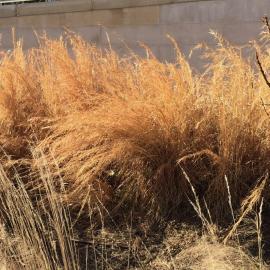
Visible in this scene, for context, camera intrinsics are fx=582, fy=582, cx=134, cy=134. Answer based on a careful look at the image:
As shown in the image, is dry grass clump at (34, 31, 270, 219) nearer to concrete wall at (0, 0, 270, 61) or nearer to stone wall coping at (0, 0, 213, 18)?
concrete wall at (0, 0, 270, 61)

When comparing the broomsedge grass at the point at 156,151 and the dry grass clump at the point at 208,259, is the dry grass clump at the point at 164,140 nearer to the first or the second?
the broomsedge grass at the point at 156,151

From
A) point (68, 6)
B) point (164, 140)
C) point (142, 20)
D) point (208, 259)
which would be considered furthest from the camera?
point (68, 6)

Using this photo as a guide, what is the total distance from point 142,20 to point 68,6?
1592 mm

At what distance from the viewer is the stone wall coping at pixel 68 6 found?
9055mm

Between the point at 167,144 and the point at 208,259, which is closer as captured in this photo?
the point at 208,259

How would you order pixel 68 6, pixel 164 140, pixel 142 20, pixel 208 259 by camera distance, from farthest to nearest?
1. pixel 68 6
2. pixel 142 20
3. pixel 164 140
4. pixel 208 259

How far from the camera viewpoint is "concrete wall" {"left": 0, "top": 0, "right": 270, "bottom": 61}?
7.91 meters

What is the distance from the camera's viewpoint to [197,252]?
3094 mm

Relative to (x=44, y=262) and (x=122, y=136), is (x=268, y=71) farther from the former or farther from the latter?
(x=44, y=262)

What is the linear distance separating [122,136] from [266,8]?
472 cm

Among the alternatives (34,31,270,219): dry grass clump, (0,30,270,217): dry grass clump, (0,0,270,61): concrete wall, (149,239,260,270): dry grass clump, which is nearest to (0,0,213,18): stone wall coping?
(0,0,270,61): concrete wall

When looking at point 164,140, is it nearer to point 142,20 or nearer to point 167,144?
point 167,144

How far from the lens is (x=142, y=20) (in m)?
9.06

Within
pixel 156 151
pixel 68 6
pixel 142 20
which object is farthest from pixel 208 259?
pixel 68 6
